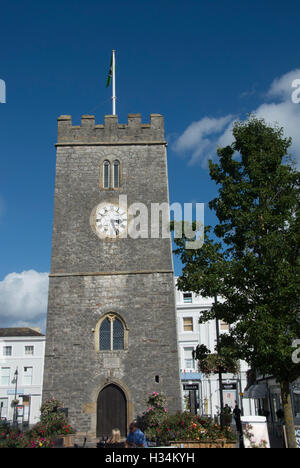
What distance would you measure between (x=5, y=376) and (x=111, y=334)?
30.3 meters

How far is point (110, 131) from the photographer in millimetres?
23375

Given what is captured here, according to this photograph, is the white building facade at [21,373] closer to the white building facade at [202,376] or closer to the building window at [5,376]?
the building window at [5,376]

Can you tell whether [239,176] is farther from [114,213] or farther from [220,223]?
[114,213]

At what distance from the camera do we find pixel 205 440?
13336mm

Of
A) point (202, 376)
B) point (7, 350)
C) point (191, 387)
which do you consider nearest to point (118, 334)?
point (202, 376)

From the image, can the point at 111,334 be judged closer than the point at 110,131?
Yes

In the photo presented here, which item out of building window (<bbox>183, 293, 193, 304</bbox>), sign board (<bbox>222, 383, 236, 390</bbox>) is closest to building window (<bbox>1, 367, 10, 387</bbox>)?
building window (<bbox>183, 293, 193, 304</bbox>)

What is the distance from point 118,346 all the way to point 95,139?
10.5 metres

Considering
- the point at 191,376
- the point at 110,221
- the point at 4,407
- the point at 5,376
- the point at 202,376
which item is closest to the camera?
the point at 110,221

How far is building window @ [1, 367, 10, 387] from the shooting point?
45.1 m

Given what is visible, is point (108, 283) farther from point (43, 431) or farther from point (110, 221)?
point (43, 431)

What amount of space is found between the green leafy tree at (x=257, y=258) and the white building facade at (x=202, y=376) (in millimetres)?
22016

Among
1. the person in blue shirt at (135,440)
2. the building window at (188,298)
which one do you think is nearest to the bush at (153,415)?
the person in blue shirt at (135,440)

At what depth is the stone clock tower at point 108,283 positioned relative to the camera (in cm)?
1903
